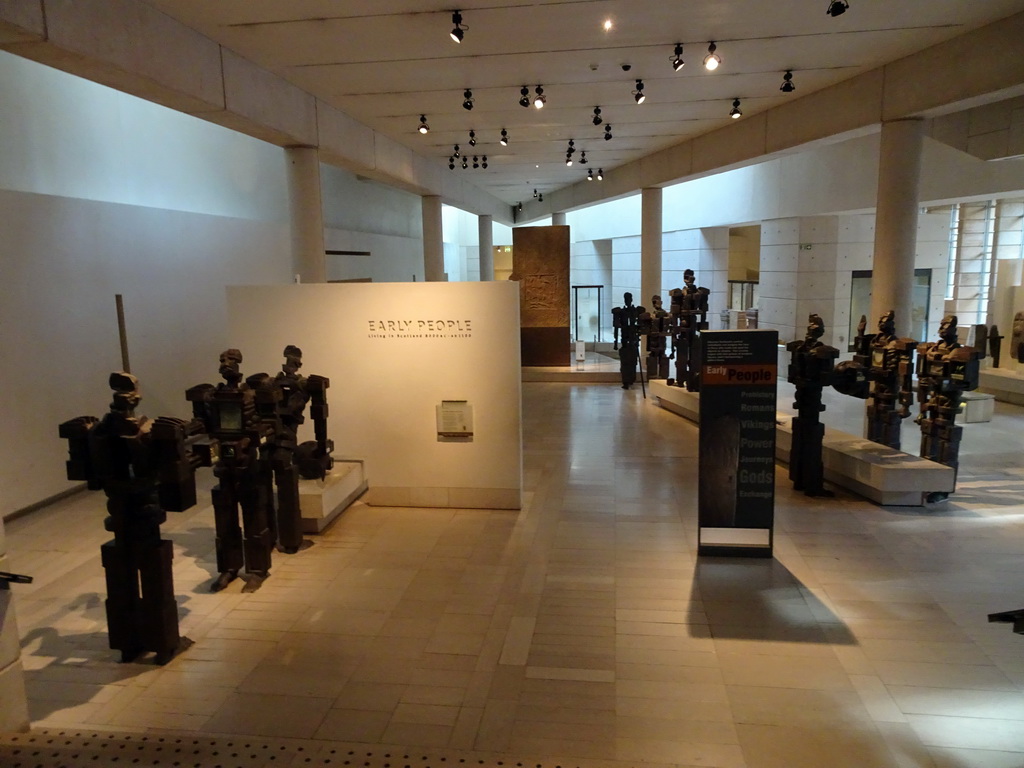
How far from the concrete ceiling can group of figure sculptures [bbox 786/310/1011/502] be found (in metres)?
2.77

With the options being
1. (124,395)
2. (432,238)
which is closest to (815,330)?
(124,395)

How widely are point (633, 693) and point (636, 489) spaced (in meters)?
3.57

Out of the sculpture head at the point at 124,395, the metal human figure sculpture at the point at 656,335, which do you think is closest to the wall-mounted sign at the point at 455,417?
the sculpture head at the point at 124,395

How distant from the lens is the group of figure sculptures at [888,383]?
6.46 metres

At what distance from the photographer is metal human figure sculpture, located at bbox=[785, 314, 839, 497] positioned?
21.2ft

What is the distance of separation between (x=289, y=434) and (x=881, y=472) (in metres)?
5.32

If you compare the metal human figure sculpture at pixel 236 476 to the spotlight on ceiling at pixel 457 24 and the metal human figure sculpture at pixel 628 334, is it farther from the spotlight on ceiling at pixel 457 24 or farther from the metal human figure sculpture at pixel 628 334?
the metal human figure sculpture at pixel 628 334

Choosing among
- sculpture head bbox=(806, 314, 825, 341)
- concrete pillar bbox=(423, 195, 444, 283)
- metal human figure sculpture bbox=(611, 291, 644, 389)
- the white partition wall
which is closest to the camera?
the white partition wall

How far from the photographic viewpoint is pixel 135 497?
3838mm

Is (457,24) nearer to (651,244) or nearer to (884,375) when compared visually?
(884,375)

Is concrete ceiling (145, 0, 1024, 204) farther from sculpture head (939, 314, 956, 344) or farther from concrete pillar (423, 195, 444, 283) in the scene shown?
concrete pillar (423, 195, 444, 283)

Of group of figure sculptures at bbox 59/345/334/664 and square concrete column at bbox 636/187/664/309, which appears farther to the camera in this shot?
square concrete column at bbox 636/187/664/309

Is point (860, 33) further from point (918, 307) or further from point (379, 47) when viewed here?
point (918, 307)

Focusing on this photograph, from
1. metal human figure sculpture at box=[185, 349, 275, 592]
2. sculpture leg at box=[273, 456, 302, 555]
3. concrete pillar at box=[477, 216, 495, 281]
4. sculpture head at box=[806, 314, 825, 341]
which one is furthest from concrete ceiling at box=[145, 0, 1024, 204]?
concrete pillar at box=[477, 216, 495, 281]
